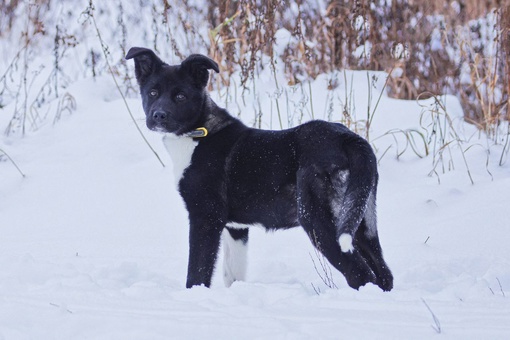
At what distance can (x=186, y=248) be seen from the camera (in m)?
5.41

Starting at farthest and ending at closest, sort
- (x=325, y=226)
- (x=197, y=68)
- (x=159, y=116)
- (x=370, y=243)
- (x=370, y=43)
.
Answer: (x=370, y=43)
(x=197, y=68)
(x=159, y=116)
(x=370, y=243)
(x=325, y=226)

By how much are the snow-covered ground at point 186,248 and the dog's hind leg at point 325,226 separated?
8.4 inches

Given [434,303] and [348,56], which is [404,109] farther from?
[434,303]

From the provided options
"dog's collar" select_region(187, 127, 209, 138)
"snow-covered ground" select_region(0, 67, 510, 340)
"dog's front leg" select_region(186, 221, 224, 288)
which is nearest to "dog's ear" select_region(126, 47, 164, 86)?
"dog's collar" select_region(187, 127, 209, 138)

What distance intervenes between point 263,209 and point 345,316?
1.50 metres

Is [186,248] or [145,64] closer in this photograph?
[145,64]

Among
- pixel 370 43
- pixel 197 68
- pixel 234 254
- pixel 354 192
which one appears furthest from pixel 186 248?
pixel 370 43

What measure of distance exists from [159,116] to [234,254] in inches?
37.4

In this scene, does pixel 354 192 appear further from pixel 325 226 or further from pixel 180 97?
pixel 180 97

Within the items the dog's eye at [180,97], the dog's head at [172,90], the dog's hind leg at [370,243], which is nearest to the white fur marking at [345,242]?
the dog's hind leg at [370,243]

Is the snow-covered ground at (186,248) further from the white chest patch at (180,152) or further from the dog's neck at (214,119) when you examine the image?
the dog's neck at (214,119)

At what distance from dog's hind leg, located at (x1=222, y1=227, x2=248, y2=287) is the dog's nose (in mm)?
784

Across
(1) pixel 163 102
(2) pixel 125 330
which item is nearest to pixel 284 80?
(1) pixel 163 102

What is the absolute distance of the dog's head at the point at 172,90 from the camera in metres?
4.50
